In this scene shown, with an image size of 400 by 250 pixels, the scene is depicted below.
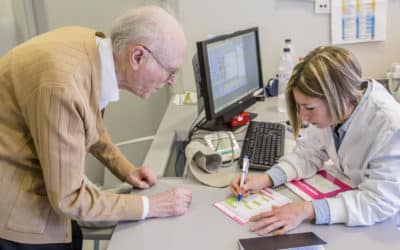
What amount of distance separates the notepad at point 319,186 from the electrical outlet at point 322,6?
1.19 m

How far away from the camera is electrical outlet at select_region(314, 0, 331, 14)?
2.34 metres

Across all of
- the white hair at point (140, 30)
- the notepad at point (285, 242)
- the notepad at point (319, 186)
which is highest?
the white hair at point (140, 30)

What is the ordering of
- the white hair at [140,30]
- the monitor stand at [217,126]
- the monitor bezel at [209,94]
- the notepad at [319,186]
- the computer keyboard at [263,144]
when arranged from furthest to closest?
the monitor stand at [217,126]
the monitor bezel at [209,94]
the computer keyboard at [263,144]
the notepad at [319,186]
the white hair at [140,30]

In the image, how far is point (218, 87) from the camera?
1.89m

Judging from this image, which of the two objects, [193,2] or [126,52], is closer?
[126,52]

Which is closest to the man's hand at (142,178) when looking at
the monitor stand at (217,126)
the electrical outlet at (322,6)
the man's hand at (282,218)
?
the man's hand at (282,218)

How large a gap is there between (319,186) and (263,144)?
0.38 meters

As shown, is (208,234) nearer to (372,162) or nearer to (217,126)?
(372,162)

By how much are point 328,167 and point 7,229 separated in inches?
39.7

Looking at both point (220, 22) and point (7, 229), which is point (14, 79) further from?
point (220, 22)

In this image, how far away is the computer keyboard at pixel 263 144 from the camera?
158cm

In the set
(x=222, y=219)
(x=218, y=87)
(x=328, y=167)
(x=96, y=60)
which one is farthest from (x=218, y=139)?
(x=96, y=60)

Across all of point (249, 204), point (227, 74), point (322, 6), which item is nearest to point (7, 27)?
point (227, 74)

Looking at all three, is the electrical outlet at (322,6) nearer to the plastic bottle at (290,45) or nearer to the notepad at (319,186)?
the plastic bottle at (290,45)
